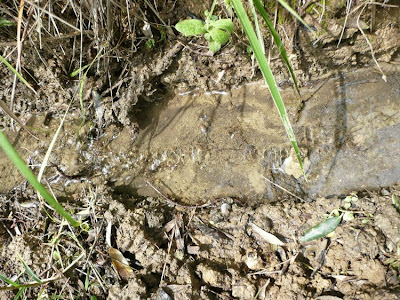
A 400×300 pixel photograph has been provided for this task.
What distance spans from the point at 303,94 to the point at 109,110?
4.87 ft

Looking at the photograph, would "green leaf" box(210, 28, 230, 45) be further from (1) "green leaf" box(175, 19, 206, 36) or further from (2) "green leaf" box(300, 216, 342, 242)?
(2) "green leaf" box(300, 216, 342, 242)

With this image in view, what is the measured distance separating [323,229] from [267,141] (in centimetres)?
77

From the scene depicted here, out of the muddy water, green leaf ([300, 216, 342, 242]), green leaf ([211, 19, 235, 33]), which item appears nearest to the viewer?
green leaf ([211, 19, 235, 33])

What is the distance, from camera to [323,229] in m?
1.97

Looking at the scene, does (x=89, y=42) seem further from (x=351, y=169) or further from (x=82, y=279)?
(x=351, y=169)

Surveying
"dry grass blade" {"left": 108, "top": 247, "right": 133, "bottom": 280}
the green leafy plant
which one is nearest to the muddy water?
"dry grass blade" {"left": 108, "top": 247, "right": 133, "bottom": 280}

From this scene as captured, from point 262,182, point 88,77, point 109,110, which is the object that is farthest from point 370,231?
point 88,77

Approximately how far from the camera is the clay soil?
1.92 meters

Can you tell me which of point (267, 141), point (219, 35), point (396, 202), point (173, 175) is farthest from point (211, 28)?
point (396, 202)

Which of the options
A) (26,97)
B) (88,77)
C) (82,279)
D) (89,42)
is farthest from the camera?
(26,97)

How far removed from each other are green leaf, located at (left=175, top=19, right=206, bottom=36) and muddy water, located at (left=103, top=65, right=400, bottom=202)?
2.64ft

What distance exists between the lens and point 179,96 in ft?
8.77

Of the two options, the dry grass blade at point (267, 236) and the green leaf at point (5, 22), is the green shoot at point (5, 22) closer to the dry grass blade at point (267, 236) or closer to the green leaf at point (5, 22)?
the green leaf at point (5, 22)

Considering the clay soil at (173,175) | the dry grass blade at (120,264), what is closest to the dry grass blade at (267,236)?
the clay soil at (173,175)
